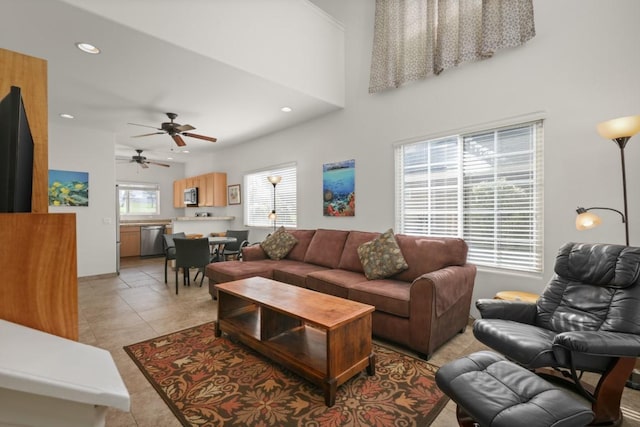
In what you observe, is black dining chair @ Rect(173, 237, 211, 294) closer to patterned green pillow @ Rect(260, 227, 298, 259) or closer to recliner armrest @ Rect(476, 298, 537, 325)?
patterned green pillow @ Rect(260, 227, 298, 259)

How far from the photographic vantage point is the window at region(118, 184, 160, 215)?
8.63 meters

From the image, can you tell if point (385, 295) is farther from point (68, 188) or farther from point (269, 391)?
point (68, 188)

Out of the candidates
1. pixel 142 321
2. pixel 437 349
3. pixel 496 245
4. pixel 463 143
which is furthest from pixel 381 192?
pixel 142 321

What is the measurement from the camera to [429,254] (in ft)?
10.2

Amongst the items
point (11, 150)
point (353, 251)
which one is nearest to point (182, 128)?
point (353, 251)

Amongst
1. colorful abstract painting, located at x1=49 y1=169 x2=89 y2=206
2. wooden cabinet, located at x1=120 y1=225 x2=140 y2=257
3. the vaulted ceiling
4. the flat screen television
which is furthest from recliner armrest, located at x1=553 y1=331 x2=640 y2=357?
wooden cabinet, located at x1=120 y1=225 x2=140 y2=257

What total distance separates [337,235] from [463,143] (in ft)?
6.38

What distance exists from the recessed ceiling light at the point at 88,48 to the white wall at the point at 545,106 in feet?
10.1

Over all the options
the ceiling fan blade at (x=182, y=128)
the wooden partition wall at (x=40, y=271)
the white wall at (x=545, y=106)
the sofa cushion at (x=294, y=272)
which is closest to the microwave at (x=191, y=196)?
the ceiling fan blade at (x=182, y=128)

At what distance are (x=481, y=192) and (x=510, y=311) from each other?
4.87 feet

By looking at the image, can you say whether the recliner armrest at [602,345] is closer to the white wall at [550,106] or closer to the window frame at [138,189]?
the white wall at [550,106]

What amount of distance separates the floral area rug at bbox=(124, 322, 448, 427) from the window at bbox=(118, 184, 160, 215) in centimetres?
729

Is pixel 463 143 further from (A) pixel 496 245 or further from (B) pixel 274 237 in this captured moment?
→ (B) pixel 274 237

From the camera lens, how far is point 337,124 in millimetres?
4684
